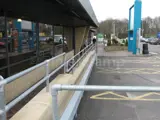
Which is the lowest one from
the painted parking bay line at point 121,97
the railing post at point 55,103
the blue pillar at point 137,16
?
the painted parking bay line at point 121,97

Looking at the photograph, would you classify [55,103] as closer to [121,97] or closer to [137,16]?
[121,97]

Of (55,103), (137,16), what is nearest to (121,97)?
(55,103)

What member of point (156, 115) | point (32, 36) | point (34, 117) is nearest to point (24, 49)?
point (32, 36)

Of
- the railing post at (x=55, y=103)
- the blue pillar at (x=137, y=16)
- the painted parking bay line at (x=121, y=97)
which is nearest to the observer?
the railing post at (x=55, y=103)

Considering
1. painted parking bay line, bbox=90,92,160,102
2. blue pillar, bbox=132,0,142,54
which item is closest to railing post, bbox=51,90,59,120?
painted parking bay line, bbox=90,92,160,102

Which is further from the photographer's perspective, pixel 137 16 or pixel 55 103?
pixel 137 16

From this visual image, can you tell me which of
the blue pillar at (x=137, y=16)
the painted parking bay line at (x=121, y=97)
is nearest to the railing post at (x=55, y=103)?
the painted parking bay line at (x=121, y=97)

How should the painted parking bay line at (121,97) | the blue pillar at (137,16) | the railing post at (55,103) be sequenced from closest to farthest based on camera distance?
the railing post at (55,103) < the painted parking bay line at (121,97) < the blue pillar at (137,16)

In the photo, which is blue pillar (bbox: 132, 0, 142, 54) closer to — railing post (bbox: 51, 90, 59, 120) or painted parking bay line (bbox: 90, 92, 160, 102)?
painted parking bay line (bbox: 90, 92, 160, 102)

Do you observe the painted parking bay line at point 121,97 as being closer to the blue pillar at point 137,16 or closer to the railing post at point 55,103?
the railing post at point 55,103

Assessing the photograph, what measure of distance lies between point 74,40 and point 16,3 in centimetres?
1328

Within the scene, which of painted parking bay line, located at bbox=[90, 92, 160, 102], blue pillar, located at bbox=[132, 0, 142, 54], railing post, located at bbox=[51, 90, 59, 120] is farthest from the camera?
blue pillar, located at bbox=[132, 0, 142, 54]

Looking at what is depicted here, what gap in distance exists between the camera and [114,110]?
5871mm

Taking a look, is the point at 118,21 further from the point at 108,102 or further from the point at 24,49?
the point at 108,102
